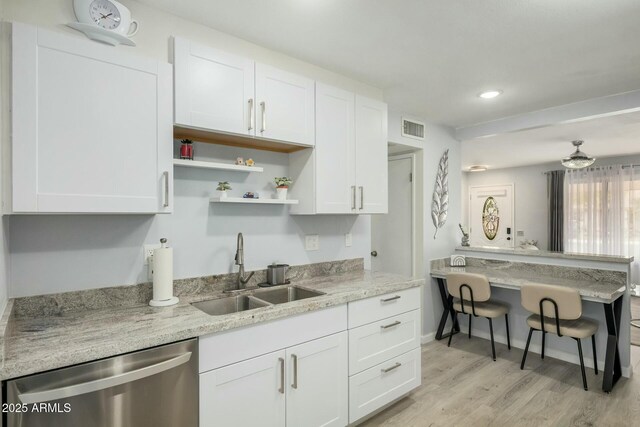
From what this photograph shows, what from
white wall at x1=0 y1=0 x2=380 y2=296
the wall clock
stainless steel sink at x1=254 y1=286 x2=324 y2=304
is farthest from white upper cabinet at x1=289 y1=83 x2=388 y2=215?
the wall clock

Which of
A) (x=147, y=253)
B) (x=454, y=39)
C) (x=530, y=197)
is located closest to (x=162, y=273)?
(x=147, y=253)

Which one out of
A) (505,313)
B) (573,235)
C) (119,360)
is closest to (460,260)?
(505,313)

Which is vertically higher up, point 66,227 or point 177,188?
point 177,188

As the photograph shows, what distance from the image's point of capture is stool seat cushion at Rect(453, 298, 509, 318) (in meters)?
3.28

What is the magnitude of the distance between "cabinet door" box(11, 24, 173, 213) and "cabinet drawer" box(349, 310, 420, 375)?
1.34m

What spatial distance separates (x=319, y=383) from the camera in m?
1.92

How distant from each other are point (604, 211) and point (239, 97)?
6.99 m

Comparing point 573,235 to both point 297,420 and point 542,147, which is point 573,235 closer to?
point 542,147

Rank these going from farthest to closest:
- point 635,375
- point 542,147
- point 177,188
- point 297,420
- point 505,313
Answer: point 542,147, point 505,313, point 635,375, point 177,188, point 297,420

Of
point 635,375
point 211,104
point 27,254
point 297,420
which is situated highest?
point 211,104

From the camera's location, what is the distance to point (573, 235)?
6609 millimetres

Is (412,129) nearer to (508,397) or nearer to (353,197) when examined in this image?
(353,197)

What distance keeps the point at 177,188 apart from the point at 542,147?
5.42 metres

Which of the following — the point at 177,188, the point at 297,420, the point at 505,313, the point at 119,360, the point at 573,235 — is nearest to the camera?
the point at 119,360
